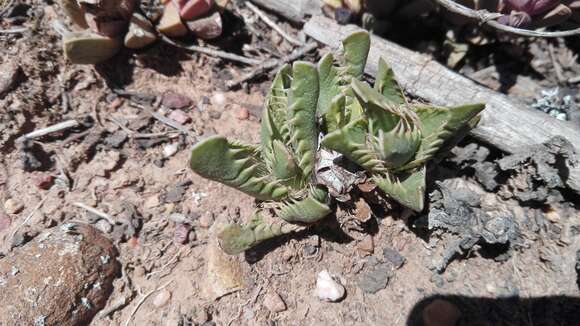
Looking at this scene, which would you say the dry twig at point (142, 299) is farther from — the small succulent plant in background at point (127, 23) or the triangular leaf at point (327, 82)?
the small succulent plant in background at point (127, 23)

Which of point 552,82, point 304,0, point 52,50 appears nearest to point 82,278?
point 52,50

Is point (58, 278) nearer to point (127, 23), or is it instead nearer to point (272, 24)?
point (127, 23)

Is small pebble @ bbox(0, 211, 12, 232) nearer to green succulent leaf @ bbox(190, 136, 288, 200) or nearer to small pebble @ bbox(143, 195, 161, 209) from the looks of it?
small pebble @ bbox(143, 195, 161, 209)

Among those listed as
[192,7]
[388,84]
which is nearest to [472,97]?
[388,84]

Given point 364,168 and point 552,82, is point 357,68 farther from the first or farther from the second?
point 552,82

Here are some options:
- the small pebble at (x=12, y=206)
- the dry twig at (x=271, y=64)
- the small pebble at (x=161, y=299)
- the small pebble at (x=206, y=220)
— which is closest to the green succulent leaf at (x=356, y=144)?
the small pebble at (x=206, y=220)

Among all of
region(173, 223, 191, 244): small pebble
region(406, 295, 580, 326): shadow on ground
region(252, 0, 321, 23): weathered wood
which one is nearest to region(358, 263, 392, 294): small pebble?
region(406, 295, 580, 326): shadow on ground
